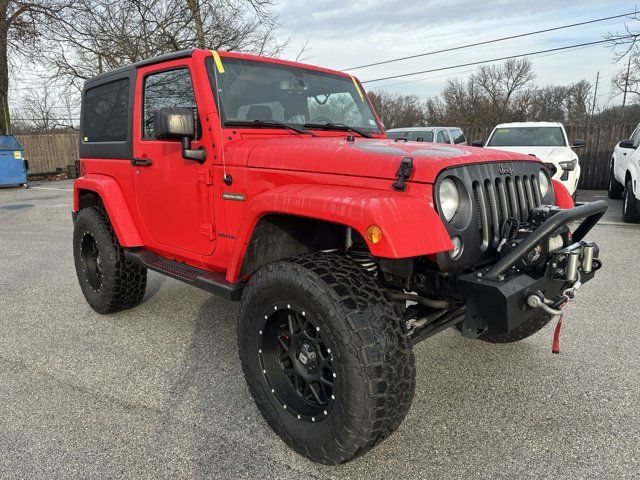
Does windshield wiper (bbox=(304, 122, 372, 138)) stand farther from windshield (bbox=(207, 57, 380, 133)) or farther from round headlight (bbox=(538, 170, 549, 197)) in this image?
round headlight (bbox=(538, 170, 549, 197))

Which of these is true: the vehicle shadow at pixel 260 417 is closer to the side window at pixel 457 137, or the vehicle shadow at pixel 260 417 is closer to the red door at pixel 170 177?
the red door at pixel 170 177

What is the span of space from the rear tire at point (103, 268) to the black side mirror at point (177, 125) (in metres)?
1.50

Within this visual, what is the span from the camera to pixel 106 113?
4027 millimetres

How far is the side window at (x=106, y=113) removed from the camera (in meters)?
3.79

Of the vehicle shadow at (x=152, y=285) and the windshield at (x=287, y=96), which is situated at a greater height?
the windshield at (x=287, y=96)

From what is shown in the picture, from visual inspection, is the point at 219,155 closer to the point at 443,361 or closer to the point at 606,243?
the point at 443,361

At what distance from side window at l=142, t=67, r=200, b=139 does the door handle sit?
176mm

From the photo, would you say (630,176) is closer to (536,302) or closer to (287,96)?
(287,96)

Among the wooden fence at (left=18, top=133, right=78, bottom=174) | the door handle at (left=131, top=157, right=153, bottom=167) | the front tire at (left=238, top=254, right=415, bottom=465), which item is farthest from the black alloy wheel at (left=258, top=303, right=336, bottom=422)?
the wooden fence at (left=18, top=133, right=78, bottom=174)

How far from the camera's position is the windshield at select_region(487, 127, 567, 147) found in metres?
9.62

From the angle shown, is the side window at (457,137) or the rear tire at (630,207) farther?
the side window at (457,137)

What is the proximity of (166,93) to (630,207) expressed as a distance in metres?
7.92

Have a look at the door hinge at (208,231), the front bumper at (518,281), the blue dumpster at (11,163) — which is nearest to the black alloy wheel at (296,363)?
the front bumper at (518,281)

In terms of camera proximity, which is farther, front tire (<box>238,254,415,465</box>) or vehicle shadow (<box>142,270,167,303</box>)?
vehicle shadow (<box>142,270,167,303</box>)
